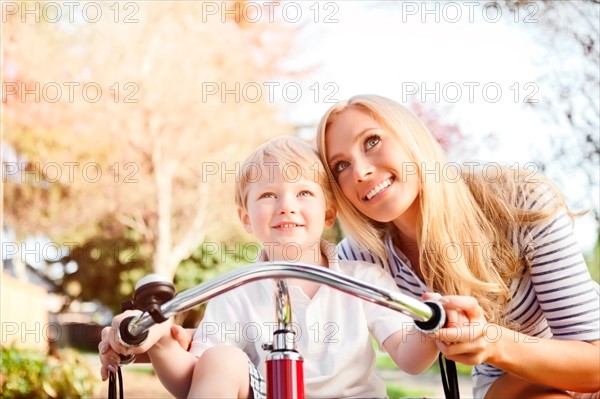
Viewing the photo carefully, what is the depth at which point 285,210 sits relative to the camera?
1257mm

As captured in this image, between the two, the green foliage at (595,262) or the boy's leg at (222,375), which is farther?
the green foliage at (595,262)

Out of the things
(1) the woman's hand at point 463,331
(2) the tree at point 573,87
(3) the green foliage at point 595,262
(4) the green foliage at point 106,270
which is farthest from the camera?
(4) the green foliage at point 106,270

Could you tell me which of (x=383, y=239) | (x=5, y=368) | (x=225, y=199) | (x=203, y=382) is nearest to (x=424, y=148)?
(x=383, y=239)

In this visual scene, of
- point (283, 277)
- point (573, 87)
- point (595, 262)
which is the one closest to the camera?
point (283, 277)

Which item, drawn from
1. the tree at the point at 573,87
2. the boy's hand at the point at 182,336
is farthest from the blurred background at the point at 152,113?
the boy's hand at the point at 182,336

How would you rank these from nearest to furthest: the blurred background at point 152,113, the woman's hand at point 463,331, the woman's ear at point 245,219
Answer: the woman's hand at point 463,331 → the woman's ear at point 245,219 → the blurred background at point 152,113

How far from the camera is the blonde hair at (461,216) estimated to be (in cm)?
133

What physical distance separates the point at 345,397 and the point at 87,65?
5.44m

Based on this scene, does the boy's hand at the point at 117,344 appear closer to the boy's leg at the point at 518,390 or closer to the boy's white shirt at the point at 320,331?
the boy's white shirt at the point at 320,331

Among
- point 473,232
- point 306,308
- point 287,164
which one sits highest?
point 287,164

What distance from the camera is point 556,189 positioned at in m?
1.37

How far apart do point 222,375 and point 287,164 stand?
1.43 feet

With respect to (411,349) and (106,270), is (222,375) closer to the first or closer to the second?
(411,349)

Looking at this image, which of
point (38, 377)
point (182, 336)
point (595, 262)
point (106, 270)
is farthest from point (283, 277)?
point (106, 270)
